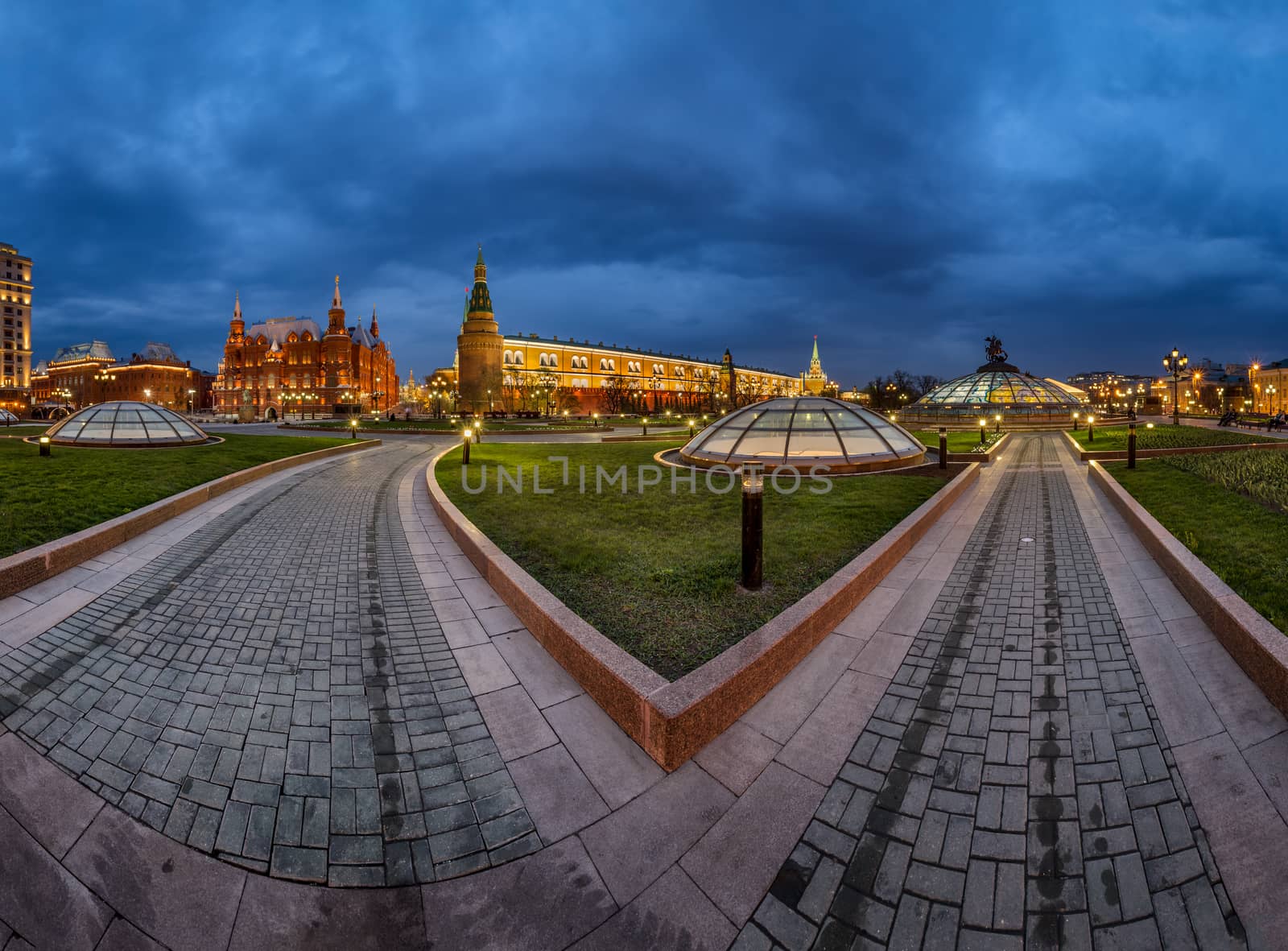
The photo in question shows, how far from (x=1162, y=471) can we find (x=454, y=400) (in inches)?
3418

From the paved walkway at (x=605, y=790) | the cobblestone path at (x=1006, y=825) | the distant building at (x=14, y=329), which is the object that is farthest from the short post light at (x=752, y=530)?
the distant building at (x=14, y=329)

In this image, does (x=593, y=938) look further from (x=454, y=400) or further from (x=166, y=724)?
(x=454, y=400)

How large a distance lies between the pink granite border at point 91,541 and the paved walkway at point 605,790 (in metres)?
0.78

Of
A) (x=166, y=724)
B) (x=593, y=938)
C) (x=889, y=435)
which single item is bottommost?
(x=593, y=938)

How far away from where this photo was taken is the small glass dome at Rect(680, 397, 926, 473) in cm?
1556

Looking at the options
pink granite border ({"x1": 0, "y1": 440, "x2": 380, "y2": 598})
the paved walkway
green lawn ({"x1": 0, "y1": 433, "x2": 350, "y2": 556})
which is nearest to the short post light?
the paved walkway

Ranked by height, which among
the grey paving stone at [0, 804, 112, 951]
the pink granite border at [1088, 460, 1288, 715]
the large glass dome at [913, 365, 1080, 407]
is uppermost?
the large glass dome at [913, 365, 1080, 407]

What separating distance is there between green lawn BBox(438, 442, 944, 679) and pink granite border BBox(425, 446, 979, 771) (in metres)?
0.32

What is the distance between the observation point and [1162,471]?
1484 centimetres

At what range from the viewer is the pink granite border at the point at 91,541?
6.09 meters

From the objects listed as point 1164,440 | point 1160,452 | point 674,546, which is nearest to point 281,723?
point 674,546

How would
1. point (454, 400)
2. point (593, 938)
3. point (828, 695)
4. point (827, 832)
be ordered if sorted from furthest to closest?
point (454, 400) → point (828, 695) → point (827, 832) → point (593, 938)

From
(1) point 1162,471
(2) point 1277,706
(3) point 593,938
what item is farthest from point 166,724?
(1) point 1162,471

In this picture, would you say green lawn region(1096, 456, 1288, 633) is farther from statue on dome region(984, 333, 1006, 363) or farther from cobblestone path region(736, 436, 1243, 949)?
statue on dome region(984, 333, 1006, 363)
